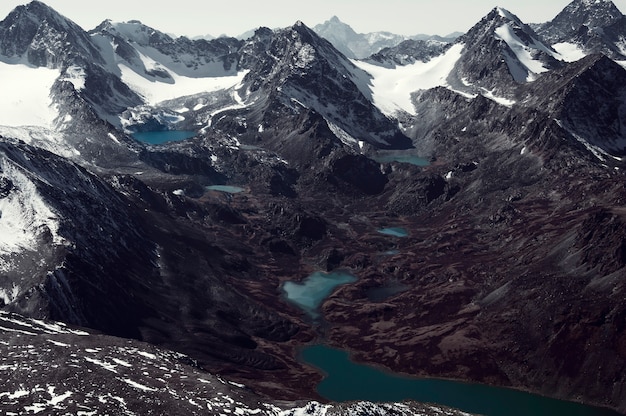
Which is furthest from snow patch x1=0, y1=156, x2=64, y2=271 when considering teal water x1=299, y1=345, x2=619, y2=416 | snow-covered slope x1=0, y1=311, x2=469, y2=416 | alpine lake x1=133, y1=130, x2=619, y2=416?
teal water x1=299, y1=345, x2=619, y2=416

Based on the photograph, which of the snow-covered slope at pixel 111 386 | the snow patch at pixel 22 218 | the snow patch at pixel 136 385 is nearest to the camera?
the snow-covered slope at pixel 111 386

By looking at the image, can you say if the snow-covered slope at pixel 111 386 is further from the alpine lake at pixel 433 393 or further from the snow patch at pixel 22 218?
the snow patch at pixel 22 218

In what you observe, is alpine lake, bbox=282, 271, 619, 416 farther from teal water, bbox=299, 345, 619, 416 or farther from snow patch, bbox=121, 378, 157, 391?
snow patch, bbox=121, 378, 157, 391

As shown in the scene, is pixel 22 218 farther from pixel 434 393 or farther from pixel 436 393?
pixel 436 393

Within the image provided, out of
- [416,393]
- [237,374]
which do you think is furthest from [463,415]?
[237,374]

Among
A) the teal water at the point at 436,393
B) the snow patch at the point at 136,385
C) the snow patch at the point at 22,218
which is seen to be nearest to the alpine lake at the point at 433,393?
the teal water at the point at 436,393

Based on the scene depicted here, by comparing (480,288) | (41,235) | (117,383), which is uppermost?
(480,288)

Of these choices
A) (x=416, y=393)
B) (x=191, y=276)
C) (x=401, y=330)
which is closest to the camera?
(x=416, y=393)

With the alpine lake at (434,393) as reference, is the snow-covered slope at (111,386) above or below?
below

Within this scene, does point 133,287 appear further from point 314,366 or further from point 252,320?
point 314,366
